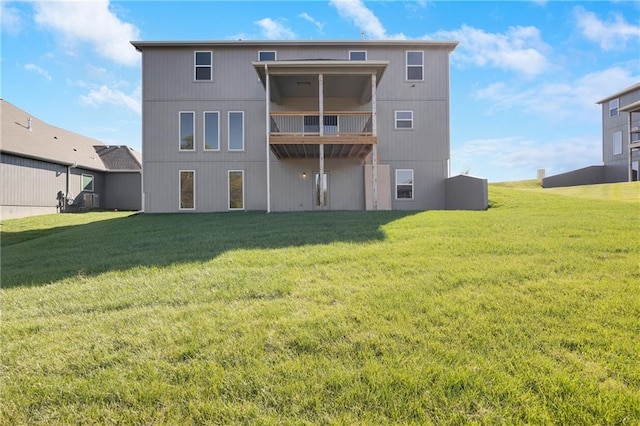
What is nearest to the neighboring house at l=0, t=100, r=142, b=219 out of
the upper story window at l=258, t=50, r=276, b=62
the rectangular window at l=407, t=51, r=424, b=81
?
the upper story window at l=258, t=50, r=276, b=62

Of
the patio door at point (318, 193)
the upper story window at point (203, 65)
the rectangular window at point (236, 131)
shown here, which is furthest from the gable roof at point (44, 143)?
the patio door at point (318, 193)

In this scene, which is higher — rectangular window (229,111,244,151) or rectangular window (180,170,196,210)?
rectangular window (229,111,244,151)

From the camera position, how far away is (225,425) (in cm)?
193

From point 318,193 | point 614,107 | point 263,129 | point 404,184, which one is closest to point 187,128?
point 263,129

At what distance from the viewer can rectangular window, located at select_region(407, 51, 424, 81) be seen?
15008 millimetres

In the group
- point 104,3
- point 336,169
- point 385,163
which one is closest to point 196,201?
point 336,169

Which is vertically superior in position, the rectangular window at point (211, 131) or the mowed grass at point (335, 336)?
the rectangular window at point (211, 131)

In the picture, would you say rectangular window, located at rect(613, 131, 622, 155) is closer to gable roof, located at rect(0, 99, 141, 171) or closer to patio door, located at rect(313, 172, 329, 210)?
patio door, located at rect(313, 172, 329, 210)

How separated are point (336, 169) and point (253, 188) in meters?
3.90

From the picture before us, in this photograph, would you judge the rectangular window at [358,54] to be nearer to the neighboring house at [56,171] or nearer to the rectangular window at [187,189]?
the rectangular window at [187,189]

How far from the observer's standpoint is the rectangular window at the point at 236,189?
582 inches

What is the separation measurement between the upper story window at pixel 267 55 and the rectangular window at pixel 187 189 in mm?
6166

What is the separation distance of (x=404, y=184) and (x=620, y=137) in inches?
880

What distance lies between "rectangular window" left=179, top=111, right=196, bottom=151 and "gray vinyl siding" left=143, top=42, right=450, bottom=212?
0.19 metres
